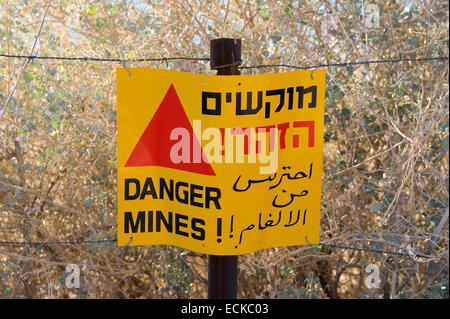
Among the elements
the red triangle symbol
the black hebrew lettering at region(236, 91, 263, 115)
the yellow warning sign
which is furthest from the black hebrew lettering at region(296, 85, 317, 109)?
the red triangle symbol

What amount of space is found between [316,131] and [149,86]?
738 mm

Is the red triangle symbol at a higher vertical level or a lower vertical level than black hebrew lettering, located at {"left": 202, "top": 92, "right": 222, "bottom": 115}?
lower

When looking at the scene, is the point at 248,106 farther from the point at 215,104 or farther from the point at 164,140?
the point at 164,140

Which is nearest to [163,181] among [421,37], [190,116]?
[190,116]

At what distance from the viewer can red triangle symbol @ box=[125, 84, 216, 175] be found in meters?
2.31

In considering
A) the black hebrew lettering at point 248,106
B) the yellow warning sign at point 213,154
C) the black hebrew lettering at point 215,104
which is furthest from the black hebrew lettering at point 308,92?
the black hebrew lettering at point 215,104

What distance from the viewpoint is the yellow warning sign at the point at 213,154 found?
2.29 m

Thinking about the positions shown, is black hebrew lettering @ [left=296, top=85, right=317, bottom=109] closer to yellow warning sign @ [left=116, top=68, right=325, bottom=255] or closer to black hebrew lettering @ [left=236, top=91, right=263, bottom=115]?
yellow warning sign @ [left=116, top=68, right=325, bottom=255]

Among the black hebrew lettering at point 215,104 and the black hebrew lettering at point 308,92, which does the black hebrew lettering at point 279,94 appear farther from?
the black hebrew lettering at point 215,104

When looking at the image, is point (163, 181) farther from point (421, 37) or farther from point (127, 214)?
point (421, 37)

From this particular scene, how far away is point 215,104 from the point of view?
228 cm

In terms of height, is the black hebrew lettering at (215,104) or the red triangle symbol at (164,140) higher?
the black hebrew lettering at (215,104)

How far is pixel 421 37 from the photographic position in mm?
3740

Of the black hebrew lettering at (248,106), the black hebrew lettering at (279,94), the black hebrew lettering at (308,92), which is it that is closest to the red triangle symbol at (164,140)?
the black hebrew lettering at (248,106)
